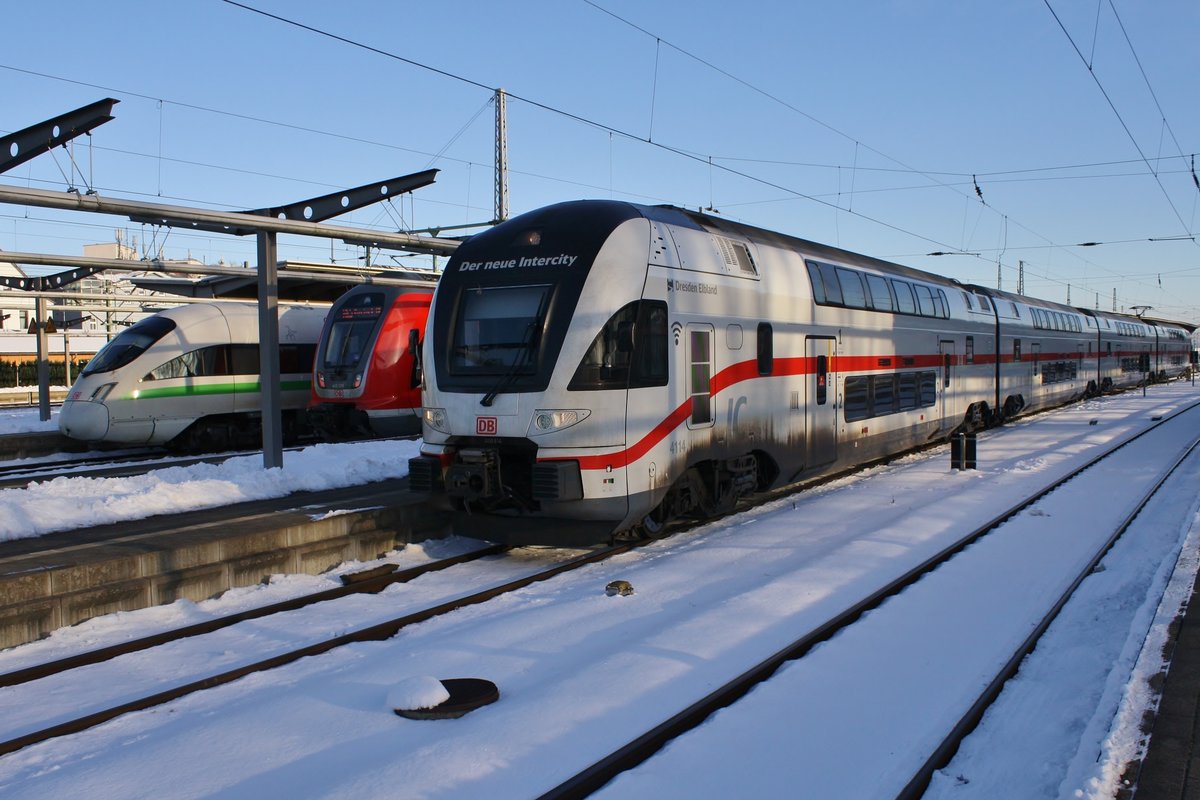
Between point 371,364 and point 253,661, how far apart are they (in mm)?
11278

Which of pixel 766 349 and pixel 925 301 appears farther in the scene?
pixel 925 301

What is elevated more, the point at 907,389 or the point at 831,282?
the point at 831,282

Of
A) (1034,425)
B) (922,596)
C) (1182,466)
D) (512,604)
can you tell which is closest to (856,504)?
(922,596)

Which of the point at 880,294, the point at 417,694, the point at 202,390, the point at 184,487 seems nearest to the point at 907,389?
the point at 880,294

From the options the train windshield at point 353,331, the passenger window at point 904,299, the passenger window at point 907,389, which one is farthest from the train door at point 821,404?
the train windshield at point 353,331

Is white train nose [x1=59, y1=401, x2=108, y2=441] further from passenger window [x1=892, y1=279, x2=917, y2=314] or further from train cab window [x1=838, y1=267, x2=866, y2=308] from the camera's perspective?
passenger window [x1=892, y1=279, x2=917, y2=314]

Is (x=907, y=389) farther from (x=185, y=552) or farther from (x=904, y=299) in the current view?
(x=185, y=552)

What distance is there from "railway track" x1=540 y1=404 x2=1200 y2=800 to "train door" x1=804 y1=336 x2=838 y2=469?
2.75m

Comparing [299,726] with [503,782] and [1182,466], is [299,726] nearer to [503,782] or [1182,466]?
[503,782]

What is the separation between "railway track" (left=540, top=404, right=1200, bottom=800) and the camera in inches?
167

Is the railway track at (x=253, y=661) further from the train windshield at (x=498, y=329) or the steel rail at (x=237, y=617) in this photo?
the train windshield at (x=498, y=329)

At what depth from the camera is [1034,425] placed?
23516 mm

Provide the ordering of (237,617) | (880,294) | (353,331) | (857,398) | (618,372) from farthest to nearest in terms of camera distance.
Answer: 1. (353,331)
2. (880,294)
3. (857,398)
4. (618,372)
5. (237,617)

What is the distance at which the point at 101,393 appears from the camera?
16.4 metres
